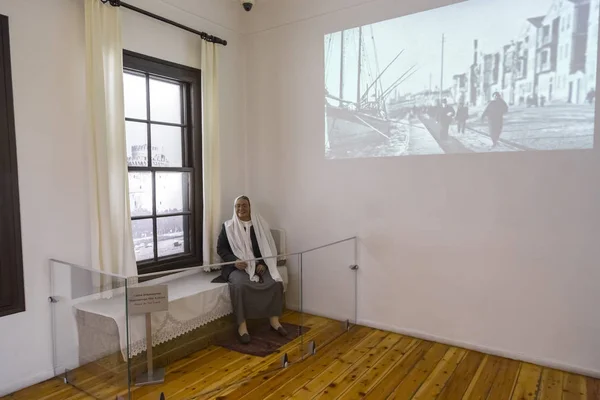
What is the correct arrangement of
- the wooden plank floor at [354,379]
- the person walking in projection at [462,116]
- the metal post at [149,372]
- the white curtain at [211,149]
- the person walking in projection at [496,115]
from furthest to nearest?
1. the white curtain at [211,149]
2. the person walking in projection at [462,116]
3. the person walking in projection at [496,115]
4. the wooden plank floor at [354,379]
5. the metal post at [149,372]

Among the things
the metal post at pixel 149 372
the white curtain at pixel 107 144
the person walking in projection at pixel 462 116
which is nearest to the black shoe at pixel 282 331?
the metal post at pixel 149 372

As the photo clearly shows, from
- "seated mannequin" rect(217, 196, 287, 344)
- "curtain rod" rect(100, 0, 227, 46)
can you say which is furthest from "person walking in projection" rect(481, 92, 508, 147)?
"curtain rod" rect(100, 0, 227, 46)

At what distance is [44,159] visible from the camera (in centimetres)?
275

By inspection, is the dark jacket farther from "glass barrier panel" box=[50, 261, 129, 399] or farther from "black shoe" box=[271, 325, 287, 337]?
"glass barrier panel" box=[50, 261, 129, 399]

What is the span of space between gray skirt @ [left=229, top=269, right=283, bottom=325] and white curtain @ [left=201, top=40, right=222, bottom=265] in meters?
0.84

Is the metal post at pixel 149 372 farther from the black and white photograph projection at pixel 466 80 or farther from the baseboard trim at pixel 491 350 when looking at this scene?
the black and white photograph projection at pixel 466 80

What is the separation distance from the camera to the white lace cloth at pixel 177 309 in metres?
2.37

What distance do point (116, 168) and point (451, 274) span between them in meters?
2.77

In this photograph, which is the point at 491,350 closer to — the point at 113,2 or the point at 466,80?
the point at 466,80

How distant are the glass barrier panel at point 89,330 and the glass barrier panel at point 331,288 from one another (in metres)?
1.59

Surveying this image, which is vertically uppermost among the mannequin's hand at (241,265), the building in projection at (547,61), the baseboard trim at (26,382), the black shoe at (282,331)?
the building in projection at (547,61)

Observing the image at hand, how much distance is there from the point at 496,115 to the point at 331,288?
2074mm

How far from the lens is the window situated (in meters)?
3.40

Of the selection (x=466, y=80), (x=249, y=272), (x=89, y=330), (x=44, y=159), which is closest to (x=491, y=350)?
(x=249, y=272)
